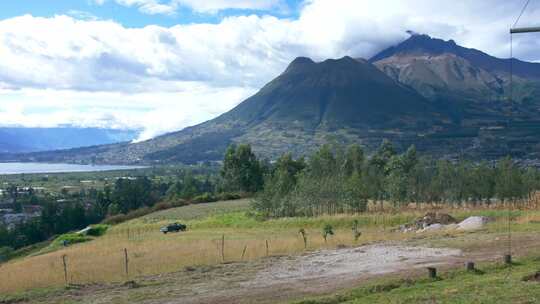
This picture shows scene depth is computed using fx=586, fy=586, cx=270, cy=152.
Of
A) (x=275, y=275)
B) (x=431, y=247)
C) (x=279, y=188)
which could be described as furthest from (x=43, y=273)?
(x=279, y=188)

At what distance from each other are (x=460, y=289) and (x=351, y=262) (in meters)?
10.0

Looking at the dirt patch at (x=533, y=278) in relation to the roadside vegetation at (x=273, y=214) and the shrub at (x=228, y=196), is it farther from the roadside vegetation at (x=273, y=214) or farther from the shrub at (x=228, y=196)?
the shrub at (x=228, y=196)

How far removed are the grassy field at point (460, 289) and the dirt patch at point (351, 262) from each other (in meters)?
3.54

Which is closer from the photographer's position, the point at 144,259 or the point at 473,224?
the point at 144,259

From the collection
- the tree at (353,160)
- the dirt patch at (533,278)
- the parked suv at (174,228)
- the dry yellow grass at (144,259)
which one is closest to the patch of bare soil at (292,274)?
the dry yellow grass at (144,259)

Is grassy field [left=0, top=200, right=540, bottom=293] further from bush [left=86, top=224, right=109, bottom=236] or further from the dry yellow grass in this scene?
bush [left=86, top=224, right=109, bottom=236]

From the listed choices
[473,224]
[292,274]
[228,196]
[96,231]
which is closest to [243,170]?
[228,196]

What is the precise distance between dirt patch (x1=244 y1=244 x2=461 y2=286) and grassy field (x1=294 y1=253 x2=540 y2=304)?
354 centimetres

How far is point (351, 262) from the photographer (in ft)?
90.1

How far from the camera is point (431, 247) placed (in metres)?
30.6

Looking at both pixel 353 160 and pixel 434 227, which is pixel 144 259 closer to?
pixel 434 227

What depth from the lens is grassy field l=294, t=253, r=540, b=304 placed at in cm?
1627

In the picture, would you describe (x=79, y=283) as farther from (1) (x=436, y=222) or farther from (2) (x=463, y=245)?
(1) (x=436, y=222)

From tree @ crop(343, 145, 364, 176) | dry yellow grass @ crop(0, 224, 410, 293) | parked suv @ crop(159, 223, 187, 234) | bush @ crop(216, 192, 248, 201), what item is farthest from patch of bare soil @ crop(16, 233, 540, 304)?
bush @ crop(216, 192, 248, 201)
